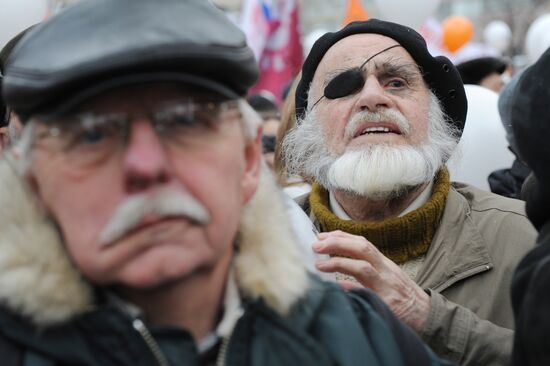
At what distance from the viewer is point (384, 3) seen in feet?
17.6

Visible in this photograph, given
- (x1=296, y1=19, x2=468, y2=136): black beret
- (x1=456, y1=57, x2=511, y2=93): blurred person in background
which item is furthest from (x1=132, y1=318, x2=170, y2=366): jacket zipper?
(x1=456, y1=57, x2=511, y2=93): blurred person in background

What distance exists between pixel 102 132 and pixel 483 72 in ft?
17.1

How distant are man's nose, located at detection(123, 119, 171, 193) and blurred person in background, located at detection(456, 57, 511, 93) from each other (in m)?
5.07

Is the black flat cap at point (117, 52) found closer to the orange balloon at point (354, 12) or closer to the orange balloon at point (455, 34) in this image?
the orange balloon at point (354, 12)

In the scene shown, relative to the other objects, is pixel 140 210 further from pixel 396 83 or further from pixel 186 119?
pixel 396 83

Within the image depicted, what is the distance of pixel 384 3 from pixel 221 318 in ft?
13.3

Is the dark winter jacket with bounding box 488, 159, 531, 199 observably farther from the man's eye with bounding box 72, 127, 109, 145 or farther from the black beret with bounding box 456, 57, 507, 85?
the man's eye with bounding box 72, 127, 109, 145

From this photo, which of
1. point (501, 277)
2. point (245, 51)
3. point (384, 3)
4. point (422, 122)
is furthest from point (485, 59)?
point (245, 51)

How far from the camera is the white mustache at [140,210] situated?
142cm

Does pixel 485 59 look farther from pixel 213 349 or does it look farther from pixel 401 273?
pixel 213 349

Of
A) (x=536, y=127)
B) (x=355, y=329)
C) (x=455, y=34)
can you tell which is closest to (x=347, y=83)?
(x=536, y=127)

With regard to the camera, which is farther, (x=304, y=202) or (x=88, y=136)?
(x=304, y=202)

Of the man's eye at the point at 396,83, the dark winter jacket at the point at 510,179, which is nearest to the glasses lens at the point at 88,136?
the man's eye at the point at 396,83

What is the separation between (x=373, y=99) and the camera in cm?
310
